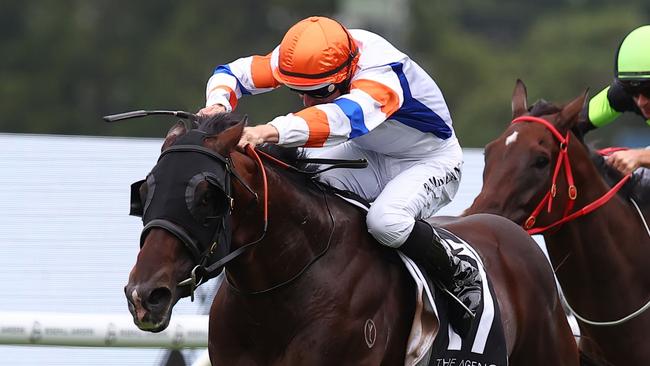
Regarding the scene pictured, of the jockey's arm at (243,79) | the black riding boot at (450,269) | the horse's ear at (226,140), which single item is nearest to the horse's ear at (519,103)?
the black riding boot at (450,269)

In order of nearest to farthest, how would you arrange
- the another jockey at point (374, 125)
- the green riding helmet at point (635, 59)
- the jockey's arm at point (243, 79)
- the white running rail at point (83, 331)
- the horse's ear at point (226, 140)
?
the horse's ear at point (226, 140)
the another jockey at point (374, 125)
the jockey's arm at point (243, 79)
the white running rail at point (83, 331)
the green riding helmet at point (635, 59)

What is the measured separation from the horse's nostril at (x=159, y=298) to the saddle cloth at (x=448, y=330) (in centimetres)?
115

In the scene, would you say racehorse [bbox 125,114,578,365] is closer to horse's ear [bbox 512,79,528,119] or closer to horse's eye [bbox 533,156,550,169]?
horse's eye [bbox 533,156,550,169]

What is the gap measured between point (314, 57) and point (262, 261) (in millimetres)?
777

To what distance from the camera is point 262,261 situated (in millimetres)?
5090

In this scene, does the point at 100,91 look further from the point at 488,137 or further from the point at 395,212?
the point at 395,212

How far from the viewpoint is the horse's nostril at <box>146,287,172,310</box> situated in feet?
14.8

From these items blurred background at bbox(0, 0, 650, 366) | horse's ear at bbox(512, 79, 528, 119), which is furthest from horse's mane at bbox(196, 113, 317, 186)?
blurred background at bbox(0, 0, 650, 366)

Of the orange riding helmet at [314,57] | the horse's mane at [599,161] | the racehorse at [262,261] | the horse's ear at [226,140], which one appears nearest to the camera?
the racehorse at [262,261]

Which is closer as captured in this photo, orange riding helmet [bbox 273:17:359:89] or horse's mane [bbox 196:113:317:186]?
horse's mane [bbox 196:113:317:186]

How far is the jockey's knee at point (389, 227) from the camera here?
5.33 m

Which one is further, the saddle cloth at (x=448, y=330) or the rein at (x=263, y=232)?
the saddle cloth at (x=448, y=330)

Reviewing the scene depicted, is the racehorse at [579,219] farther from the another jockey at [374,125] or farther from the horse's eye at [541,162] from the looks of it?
the another jockey at [374,125]

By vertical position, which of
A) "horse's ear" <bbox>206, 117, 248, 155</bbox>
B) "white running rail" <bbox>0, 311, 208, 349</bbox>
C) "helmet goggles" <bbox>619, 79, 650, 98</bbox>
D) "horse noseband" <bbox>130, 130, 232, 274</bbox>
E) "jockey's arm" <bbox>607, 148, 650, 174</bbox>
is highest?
"horse's ear" <bbox>206, 117, 248, 155</bbox>
